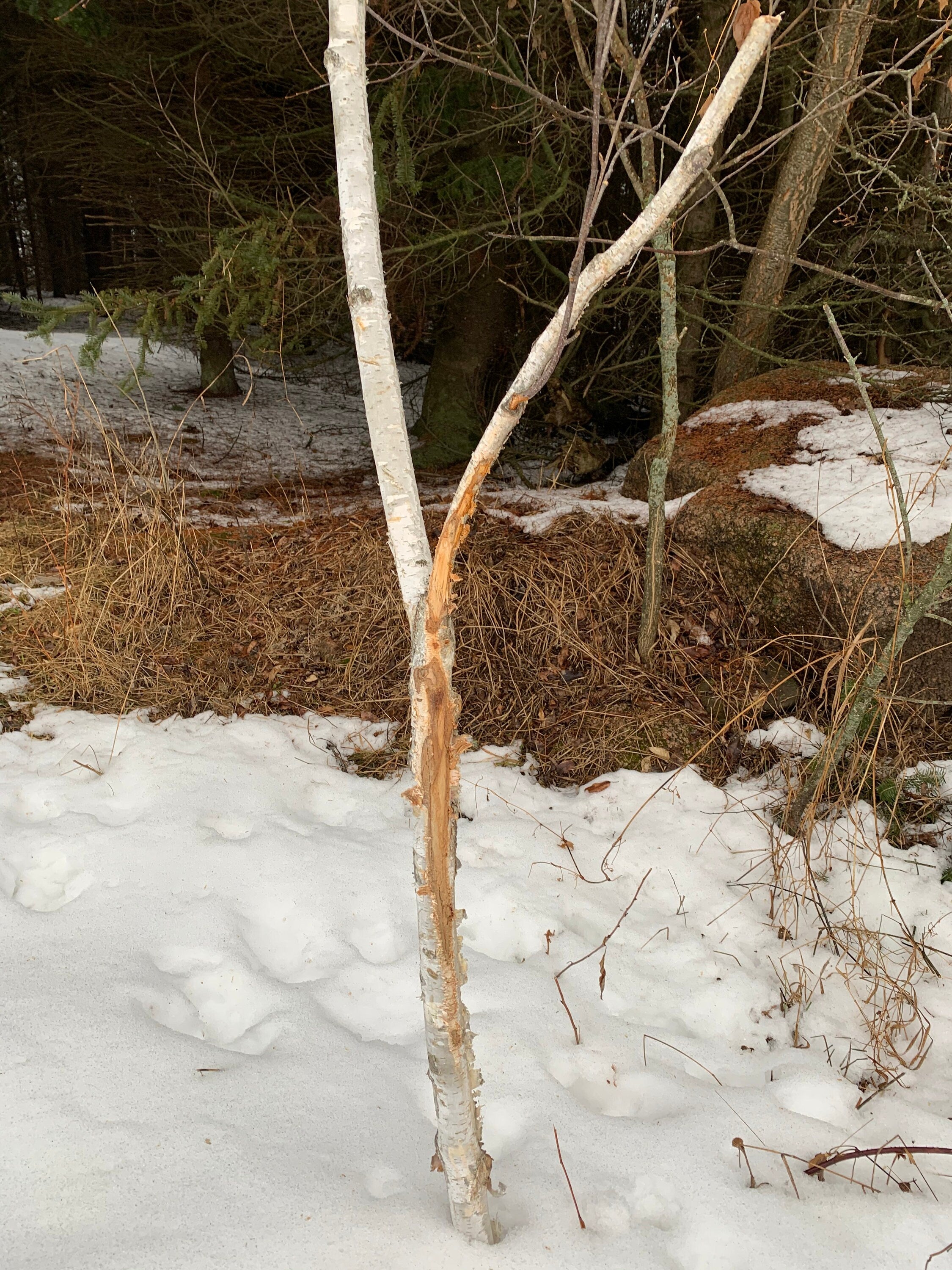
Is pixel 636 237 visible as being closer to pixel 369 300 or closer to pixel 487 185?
pixel 369 300

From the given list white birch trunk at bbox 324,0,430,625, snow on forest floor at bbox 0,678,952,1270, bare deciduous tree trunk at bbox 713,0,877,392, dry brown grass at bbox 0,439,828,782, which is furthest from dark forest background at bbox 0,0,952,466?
→ snow on forest floor at bbox 0,678,952,1270

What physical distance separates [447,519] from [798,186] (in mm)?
3709

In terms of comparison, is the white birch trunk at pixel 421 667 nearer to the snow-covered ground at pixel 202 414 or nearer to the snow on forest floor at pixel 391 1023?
the snow on forest floor at pixel 391 1023

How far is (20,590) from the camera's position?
11.7ft

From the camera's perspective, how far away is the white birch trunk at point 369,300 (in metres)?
1.11

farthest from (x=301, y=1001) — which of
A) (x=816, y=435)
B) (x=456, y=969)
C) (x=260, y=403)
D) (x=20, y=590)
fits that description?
(x=260, y=403)

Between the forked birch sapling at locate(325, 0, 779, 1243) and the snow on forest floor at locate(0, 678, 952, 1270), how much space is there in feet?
0.92

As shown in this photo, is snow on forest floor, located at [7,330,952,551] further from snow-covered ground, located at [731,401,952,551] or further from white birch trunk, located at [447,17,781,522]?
white birch trunk, located at [447,17,781,522]

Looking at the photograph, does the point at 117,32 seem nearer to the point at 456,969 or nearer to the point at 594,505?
the point at 594,505

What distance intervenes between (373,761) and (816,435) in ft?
8.05

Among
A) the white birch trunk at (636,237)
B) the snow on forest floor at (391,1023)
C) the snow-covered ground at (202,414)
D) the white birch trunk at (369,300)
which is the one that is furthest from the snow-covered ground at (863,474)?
the snow-covered ground at (202,414)

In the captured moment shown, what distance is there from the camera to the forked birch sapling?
1102mm

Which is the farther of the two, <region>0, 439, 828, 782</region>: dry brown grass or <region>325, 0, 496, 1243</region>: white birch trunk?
<region>0, 439, 828, 782</region>: dry brown grass

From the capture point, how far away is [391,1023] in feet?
6.19
